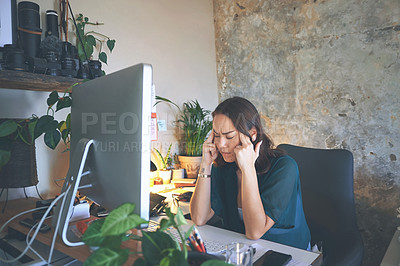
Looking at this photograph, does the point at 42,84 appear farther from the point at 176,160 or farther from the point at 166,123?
the point at 176,160

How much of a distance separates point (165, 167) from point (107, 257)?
6.42 ft

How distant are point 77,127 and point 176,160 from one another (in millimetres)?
1648

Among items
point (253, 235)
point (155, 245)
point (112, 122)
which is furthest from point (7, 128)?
point (253, 235)

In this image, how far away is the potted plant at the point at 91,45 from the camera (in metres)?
1.80

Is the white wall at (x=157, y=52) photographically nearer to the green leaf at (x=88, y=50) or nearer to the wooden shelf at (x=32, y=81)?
the wooden shelf at (x=32, y=81)

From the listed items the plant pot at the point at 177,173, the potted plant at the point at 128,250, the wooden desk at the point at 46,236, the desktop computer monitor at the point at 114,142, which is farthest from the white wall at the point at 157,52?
the potted plant at the point at 128,250

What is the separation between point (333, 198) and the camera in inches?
63.9

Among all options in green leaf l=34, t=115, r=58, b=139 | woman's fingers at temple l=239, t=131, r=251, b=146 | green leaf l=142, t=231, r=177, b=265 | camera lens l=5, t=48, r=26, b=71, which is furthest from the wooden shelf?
green leaf l=142, t=231, r=177, b=265

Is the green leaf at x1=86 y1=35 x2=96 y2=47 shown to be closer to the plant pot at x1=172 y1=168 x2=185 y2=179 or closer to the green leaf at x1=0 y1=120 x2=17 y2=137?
the green leaf at x1=0 y1=120 x2=17 y2=137

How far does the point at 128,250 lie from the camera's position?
23.5 inches

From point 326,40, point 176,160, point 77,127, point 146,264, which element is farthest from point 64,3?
point 326,40

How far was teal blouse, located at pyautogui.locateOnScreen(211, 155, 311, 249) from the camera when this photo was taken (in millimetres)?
1345

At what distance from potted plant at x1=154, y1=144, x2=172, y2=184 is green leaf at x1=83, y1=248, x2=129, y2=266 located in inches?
72.7

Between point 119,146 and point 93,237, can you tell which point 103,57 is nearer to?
point 119,146
